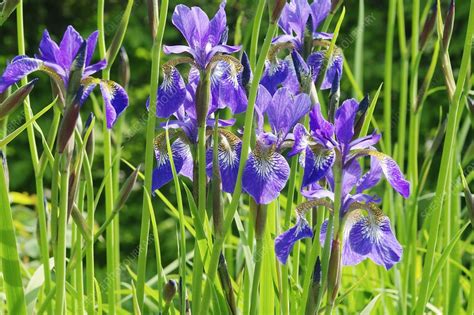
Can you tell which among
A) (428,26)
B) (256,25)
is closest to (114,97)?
(256,25)

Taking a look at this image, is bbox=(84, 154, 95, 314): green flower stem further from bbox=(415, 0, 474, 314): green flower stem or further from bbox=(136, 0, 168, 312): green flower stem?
bbox=(415, 0, 474, 314): green flower stem

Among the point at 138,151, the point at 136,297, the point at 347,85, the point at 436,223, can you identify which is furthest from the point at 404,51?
the point at 138,151

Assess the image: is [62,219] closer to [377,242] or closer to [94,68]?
[94,68]

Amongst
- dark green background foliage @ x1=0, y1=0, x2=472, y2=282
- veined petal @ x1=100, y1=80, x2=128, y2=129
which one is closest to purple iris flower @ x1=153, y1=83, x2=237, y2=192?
veined petal @ x1=100, y1=80, x2=128, y2=129

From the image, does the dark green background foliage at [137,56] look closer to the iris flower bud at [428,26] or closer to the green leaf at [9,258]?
the iris flower bud at [428,26]

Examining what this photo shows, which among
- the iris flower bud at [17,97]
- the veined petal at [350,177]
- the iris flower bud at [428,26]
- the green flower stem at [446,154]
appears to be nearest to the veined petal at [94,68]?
the iris flower bud at [17,97]

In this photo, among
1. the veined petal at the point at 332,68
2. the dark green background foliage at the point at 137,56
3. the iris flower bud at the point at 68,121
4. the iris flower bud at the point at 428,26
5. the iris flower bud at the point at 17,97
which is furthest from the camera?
the dark green background foliage at the point at 137,56
